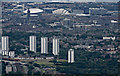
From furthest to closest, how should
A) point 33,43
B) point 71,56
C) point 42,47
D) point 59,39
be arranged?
point 59,39
point 33,43
point 42,47
point 71,56

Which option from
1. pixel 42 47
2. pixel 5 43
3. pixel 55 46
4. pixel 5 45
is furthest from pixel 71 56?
pixel 5 43

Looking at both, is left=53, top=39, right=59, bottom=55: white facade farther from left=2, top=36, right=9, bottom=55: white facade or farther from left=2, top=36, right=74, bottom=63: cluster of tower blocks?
left=2, top=36, right=9, bottom=55: white facade

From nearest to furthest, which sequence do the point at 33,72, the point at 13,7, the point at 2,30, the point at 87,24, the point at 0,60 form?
the point at 33,72
the point at 0,60
the point at 2,30
the point at 87,24
the point at 13,7

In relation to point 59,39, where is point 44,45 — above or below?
above

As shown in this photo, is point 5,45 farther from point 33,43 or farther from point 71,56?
point 71,56

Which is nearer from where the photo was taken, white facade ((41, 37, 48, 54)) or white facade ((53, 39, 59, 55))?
white facade ((53, 39, 59, 55))

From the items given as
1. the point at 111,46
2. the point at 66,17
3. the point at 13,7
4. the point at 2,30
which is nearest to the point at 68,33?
the point at 2,30

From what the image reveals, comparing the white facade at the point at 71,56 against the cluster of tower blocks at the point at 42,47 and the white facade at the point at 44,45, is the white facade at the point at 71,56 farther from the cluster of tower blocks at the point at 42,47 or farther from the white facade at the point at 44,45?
the white facade at the point at 44,45

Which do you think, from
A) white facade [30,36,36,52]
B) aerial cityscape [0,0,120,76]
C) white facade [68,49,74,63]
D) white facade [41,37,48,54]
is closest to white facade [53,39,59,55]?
aerial cityscape [0,0,120,76]

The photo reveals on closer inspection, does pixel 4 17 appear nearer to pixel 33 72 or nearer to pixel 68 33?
pixel 68 33
